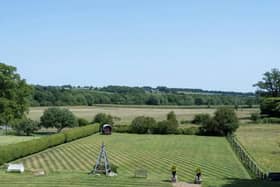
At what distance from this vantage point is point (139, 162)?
40.4 m

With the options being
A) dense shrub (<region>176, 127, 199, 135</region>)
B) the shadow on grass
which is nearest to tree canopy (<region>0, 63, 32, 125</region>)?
dense shrub (<region>176, 127, 199, 135</region>)

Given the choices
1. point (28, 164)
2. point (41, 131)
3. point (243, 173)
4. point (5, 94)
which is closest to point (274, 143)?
point (243, 173)

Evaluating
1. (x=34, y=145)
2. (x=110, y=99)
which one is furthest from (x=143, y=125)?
(x=110, y=99)

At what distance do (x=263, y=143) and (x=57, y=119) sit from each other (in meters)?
37.0

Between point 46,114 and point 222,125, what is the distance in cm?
3036

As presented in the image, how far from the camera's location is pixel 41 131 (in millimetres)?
83188

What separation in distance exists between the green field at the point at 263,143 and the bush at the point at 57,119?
2959cm

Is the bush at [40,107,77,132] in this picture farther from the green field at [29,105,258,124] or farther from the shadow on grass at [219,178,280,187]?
the shadow on grass at [219,178,280,187]

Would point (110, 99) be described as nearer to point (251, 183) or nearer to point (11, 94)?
point (11, 94)

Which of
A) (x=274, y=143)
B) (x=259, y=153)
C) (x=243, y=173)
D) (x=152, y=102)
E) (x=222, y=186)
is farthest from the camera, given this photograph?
(x=152, y=102)

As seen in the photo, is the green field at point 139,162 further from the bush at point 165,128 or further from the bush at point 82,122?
the bush at point 82,122

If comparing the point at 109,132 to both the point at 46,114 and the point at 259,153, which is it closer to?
the point at 46,114

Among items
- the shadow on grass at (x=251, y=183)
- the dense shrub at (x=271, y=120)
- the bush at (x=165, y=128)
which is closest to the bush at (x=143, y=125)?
the bush at (x=165, y=128)

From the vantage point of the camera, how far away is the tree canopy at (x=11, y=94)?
61250mm
